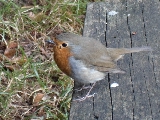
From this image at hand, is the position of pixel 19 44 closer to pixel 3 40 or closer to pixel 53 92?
pixel 3 40

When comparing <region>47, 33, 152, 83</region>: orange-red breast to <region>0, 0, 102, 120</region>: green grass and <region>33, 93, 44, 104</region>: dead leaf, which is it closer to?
<region>0, 0, 102, 120</region>: green grass

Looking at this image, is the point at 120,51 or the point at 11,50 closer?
the point at 120,51

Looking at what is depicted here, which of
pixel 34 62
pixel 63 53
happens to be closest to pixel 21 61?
pixel 34 62

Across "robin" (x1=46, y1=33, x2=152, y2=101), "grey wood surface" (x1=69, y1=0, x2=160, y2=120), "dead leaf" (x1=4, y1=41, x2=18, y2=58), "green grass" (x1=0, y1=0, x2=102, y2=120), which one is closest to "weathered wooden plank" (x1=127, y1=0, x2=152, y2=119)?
"grey wood surface" (x1=69, y1=0, x2=160, y2=120)

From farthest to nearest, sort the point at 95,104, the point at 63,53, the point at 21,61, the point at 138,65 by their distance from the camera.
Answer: the point at 21,61 → the point at 63,53 → the point at 138,65 → the point at 95,104

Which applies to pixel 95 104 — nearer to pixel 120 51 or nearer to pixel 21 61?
pixel 120 51
